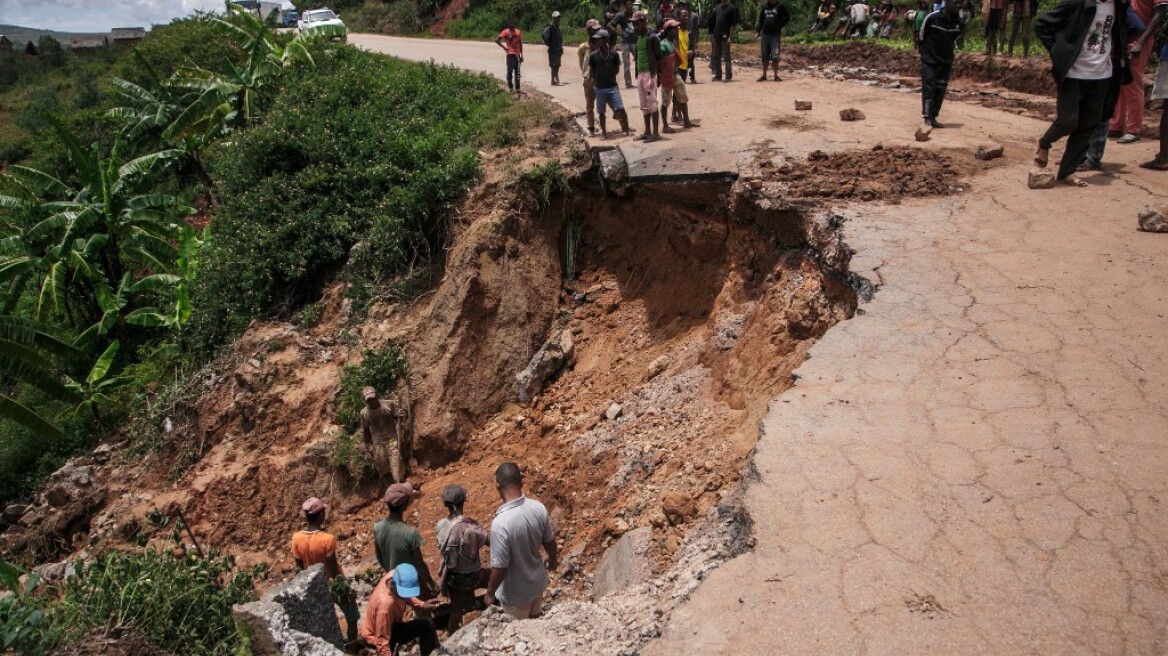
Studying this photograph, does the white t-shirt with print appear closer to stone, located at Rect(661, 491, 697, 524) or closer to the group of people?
stone, located at Rect(661, 491, 697, 524)

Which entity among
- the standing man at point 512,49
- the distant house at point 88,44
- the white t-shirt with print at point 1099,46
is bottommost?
the white t-shirt with print at point 1099,46

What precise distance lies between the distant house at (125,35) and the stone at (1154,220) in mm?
40346

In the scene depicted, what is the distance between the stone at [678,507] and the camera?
493 cm

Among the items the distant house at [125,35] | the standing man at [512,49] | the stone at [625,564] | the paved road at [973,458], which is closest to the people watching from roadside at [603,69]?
the standing man at [512,49]

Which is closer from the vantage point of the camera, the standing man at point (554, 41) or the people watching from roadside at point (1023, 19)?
the people watching from roadside at point (1023, 19)

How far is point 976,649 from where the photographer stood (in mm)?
3047

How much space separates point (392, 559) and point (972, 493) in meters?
3.55

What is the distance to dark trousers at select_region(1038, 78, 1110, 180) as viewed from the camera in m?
7.05

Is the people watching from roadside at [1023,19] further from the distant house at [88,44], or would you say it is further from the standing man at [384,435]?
the distant house at [88,44]

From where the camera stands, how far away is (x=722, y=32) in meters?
13.7

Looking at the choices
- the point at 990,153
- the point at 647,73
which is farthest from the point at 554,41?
the point at 990,153

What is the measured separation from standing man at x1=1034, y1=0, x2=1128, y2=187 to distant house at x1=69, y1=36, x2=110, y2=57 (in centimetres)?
4115

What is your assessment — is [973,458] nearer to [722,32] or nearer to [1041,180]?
[1041,180]

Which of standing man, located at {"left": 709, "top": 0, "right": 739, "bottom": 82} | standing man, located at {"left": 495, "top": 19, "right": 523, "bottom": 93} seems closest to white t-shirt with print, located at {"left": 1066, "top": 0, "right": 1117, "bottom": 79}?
standing man, located at {"left": 709, "top": 0, "right": 739, "bottom": 82}
